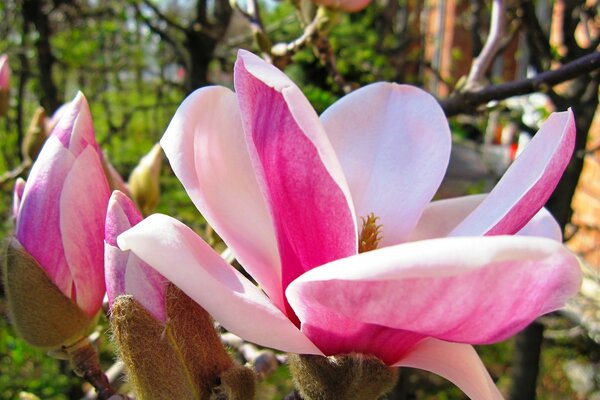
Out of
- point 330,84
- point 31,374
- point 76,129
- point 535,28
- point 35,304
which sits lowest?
point 31,374

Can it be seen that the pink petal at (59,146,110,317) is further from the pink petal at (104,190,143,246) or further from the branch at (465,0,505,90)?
the branch at (465,0,505,90)

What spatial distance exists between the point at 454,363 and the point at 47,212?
1.13 ft

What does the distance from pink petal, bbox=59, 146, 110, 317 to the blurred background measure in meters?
0.17

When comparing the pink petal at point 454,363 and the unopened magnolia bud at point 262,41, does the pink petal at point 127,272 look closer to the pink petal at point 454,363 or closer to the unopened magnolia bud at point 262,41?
the pink petal at point 454,363

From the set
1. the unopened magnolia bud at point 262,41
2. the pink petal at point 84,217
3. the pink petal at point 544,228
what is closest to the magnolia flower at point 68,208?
the pink petal at point 84,217

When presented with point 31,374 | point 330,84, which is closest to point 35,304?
point 330,84

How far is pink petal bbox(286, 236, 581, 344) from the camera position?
308 millimetres

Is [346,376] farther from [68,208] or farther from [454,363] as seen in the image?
[68,208]

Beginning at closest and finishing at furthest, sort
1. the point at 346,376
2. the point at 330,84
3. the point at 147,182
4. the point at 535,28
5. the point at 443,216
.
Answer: the point at 346,376 < the point at 443,216 < the point at 147,182 < the point at 535,28 < the point at 330,84

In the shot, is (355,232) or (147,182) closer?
(355,232)

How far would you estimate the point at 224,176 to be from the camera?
0.51m

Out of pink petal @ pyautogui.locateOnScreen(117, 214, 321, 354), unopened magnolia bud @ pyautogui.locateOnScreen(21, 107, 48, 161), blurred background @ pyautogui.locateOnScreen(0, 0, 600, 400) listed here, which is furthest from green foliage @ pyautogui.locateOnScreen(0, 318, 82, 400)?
pink petal @ pyautogui.locateOnScreen(117, 214, 321, 354)

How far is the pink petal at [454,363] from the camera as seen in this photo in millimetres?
458

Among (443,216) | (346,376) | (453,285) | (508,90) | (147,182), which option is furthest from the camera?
(147,182)
